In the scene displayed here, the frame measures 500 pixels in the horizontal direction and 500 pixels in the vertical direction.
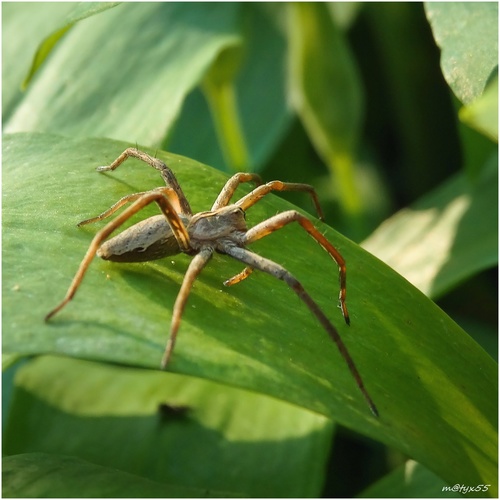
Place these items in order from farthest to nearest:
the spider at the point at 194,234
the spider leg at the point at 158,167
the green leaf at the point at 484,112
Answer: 1. the spider leg at the point at 158,167
2. the spider at the point at 194,234
3. the green leaf at the point at 484,112

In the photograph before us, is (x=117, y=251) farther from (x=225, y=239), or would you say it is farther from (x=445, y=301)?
(x=445, y=301)

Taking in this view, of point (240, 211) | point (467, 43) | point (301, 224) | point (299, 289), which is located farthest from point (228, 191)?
point (467, 43)

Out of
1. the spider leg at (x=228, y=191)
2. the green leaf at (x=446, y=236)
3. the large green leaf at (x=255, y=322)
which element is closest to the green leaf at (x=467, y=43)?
the large green leaf at (x=255, y=322)

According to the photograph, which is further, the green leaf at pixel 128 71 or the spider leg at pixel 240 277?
the green leaf at pixel 128 71

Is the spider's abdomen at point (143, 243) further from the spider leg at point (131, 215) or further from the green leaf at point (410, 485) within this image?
the green leaf at point (410, 485)

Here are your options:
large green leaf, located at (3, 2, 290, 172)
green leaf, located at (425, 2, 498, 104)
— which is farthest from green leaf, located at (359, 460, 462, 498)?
large green leaf, located at (3, 2, 290, 172)

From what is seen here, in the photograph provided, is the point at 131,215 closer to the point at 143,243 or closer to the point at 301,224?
the point at 143,243
